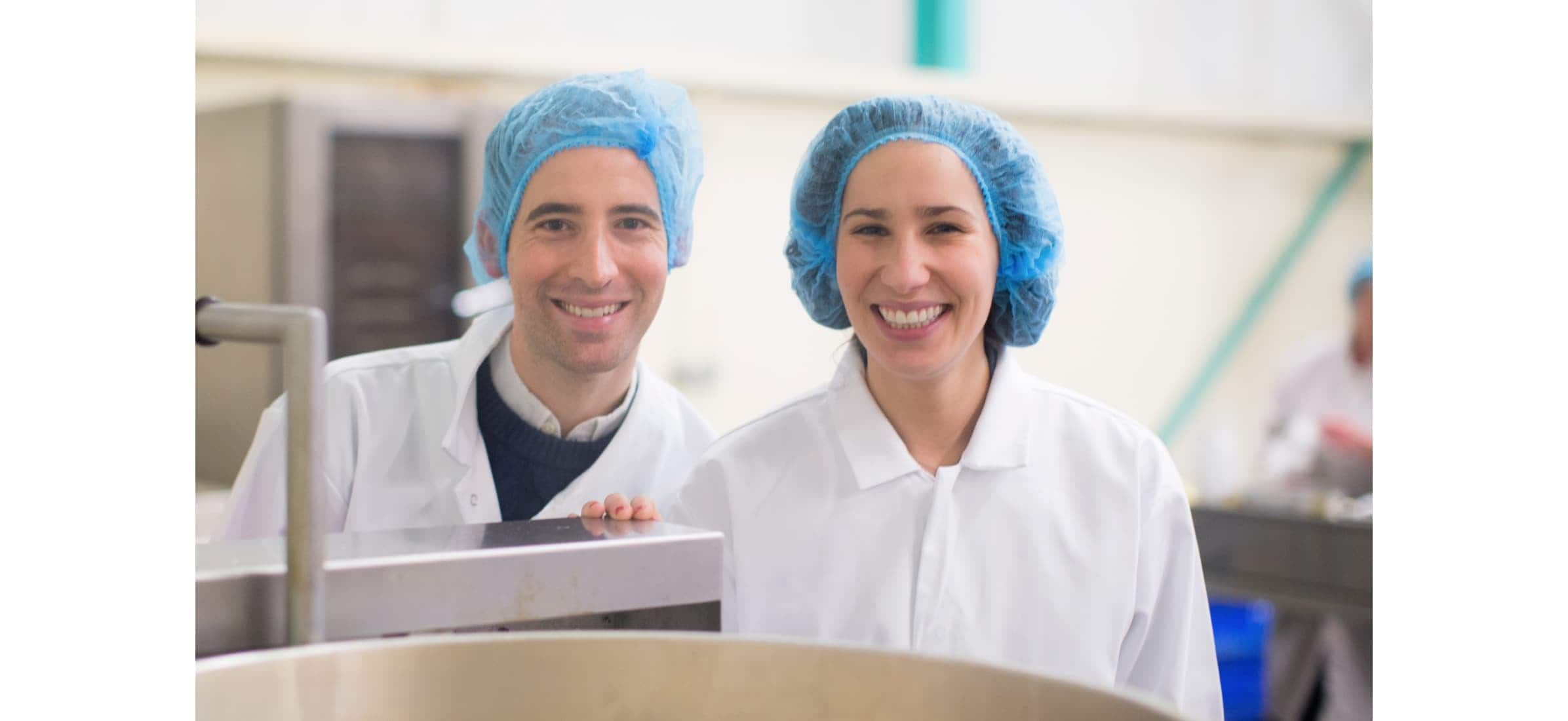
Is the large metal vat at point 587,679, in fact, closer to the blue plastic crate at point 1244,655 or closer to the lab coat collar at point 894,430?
the lab coat collar at point 894,430

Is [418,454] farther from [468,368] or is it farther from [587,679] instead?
[587,679]

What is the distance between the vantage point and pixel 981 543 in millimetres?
1212

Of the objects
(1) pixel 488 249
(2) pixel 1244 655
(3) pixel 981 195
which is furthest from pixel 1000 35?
(1) pixel 488 249

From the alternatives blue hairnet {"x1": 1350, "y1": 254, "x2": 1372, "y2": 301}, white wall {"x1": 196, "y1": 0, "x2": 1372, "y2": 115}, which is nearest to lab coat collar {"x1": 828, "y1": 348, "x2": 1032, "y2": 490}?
white wall {"x1": 196, "y1": 0, "x2": 1372, "y2": 115}

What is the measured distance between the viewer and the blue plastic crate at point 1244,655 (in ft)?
11.1

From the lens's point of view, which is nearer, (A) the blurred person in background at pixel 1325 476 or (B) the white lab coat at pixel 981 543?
(B) the white lab coat at pixel 981 543

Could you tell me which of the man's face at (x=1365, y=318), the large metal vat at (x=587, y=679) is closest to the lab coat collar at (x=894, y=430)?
the large metal vat at (x=587, y=679)

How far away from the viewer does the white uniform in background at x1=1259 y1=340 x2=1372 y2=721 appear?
3.29m

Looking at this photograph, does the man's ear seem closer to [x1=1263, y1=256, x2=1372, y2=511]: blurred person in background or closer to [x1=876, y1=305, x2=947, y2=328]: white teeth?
[x1=876, y1=305, x2=947, y2=328]: white teeth

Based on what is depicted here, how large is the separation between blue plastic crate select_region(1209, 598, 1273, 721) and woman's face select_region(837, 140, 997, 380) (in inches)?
94.2

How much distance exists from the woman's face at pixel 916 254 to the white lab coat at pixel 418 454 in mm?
226
